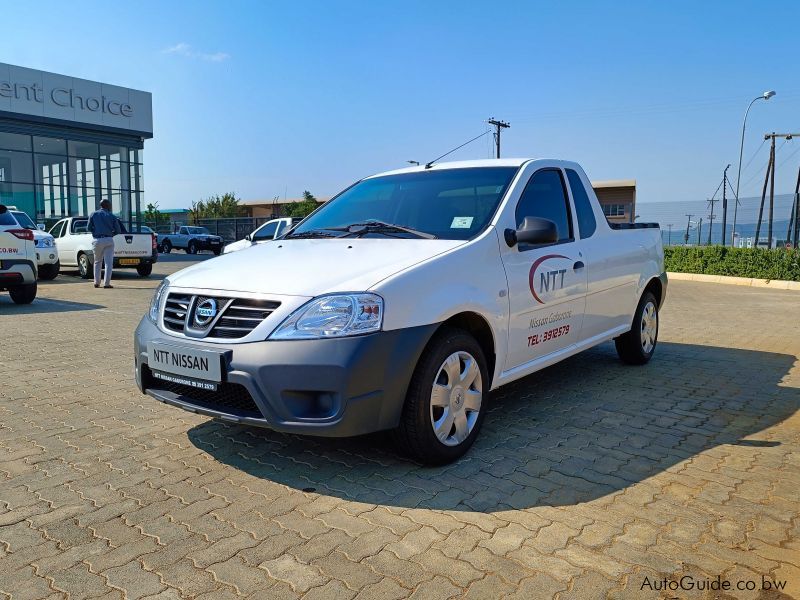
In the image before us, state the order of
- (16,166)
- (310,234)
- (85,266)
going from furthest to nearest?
(16,166)
(85,266)
(310,234)

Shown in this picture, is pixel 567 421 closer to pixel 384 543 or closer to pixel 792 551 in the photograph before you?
pixel 792 551

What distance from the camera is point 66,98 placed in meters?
29.2

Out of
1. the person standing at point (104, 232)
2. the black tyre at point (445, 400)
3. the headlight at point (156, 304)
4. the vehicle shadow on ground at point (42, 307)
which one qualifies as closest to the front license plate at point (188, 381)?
the headlight at point (156, 304)

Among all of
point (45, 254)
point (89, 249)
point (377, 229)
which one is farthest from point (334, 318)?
point (89, 249)

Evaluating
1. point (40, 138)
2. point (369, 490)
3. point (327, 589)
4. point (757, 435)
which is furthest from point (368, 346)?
point (40, 138)

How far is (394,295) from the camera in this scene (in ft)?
10.5

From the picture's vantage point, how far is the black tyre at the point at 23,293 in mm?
10766

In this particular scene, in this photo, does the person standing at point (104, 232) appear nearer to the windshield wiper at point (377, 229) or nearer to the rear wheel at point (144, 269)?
the rear wheel at point (144, 269)

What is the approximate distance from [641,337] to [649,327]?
25cm

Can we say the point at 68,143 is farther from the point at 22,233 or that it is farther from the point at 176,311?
the point at 176,311

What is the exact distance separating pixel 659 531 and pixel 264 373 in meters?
1.95

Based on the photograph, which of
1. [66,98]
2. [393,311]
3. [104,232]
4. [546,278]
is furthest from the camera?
[66,98]

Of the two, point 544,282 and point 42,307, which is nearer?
point 544,282

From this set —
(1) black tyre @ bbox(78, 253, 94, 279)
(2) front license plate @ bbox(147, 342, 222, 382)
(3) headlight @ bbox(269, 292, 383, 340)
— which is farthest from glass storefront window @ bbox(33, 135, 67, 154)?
(3) headlight @ bbox(269, 292, 383, 340)
